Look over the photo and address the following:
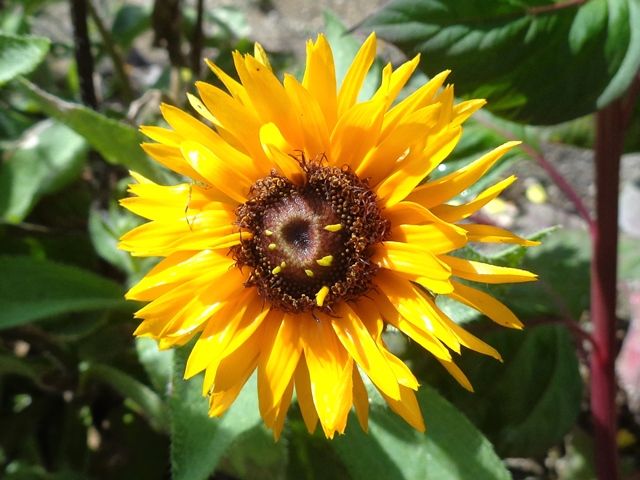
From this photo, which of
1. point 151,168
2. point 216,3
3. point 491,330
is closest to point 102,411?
point 151,168

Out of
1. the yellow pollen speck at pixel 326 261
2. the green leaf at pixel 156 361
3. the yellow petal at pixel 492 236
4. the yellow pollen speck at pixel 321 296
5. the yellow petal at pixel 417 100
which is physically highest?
the yellow petal at pixel 417 100

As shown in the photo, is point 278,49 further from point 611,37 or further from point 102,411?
point 611,37

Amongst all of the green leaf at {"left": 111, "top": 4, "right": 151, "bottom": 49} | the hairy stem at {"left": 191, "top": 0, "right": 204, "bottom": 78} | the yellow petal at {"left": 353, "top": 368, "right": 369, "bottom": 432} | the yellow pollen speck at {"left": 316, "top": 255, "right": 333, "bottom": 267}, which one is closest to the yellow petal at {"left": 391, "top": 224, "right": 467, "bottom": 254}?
the yellow pollen speck at {"left": 316, "top": 255, "right": 333, "bottom": 267}

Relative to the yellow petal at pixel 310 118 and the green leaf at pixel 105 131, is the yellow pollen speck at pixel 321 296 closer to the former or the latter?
the yellow petal at pixel 310 118

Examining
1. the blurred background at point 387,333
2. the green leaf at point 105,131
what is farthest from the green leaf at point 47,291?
the green leaf at point 105,131

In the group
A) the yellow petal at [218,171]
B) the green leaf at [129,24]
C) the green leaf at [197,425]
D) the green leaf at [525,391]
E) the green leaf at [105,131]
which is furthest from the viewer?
the green leaf at [129,24]

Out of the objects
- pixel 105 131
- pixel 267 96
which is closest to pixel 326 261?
pixel 267 96
